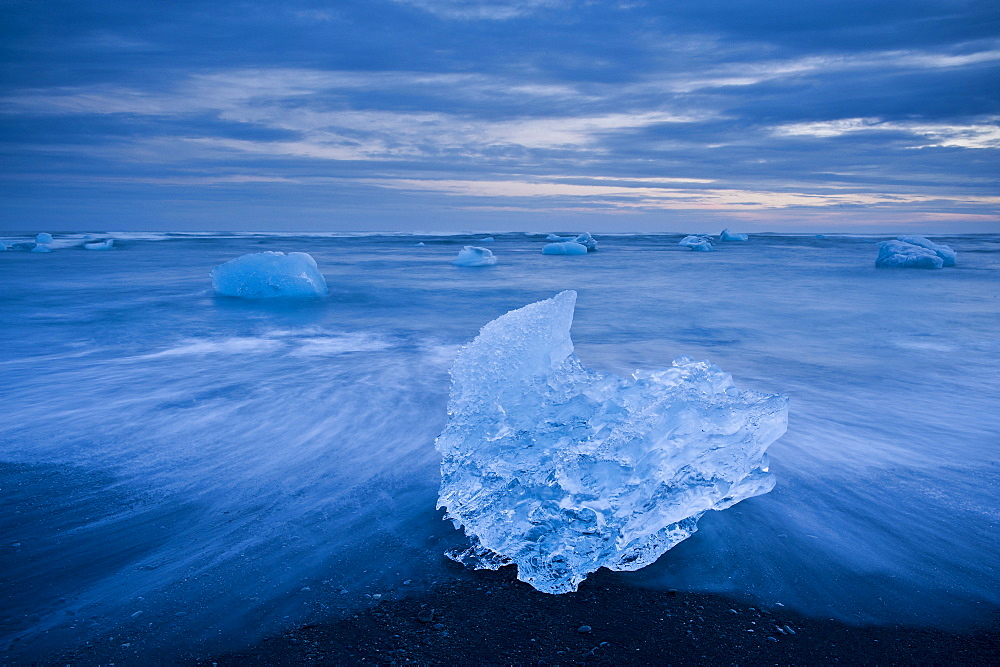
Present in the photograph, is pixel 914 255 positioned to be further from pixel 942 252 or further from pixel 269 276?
pixel 269 276

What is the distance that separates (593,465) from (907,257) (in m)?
20.3

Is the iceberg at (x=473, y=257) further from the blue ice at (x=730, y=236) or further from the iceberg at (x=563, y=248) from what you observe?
the blue ice at (x=730, y=236)

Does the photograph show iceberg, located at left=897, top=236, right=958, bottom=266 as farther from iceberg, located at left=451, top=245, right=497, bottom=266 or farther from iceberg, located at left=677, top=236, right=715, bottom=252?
iceberg, located at left=451, top=245, right=497, bottom=266

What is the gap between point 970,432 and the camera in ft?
12.2

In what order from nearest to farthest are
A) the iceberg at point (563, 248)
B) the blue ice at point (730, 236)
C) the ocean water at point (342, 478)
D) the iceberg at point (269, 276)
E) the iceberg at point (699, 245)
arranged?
1. the ocean water at point (342, 478)
2. the iceberg at point (269, 276)
3. the iceberg at point (563, 248)
4. the iceberg at point (699, 245)
5. the blue ice at point (730, 236)

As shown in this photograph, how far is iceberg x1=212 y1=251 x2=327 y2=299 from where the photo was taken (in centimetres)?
995

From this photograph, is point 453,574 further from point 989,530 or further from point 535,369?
point 989,530

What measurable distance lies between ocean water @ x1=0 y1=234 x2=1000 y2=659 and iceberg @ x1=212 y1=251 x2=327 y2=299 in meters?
2.16

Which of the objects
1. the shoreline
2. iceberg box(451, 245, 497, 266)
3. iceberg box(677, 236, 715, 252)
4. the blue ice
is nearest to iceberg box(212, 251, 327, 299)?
the shoreline

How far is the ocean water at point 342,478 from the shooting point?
204cm

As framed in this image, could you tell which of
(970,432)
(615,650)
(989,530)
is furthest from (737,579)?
(970,432)

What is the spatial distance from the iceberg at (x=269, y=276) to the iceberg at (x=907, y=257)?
1769cm

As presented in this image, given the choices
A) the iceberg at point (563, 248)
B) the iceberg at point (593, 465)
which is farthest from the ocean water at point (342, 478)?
the iceberg at point (563, 248)

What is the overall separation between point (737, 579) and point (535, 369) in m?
1.41
